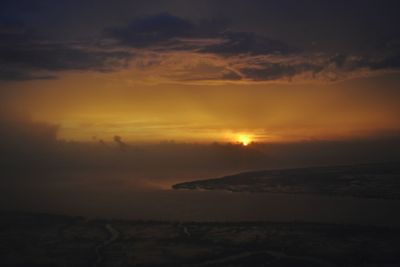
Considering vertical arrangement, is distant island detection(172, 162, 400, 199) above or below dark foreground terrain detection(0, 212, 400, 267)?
above

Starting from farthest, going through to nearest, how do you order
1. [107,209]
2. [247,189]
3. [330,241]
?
[247,189] < [107,209] < [330,241]

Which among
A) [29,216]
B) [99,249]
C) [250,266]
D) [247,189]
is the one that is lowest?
[250,266]

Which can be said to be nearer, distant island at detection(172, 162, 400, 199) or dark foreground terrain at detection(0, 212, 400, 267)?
dark foreground terrain at detection(0, 212, 400, 267)

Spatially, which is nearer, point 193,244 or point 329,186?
point 193,244

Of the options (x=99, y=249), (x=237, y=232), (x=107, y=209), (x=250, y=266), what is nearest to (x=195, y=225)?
(x=237, y=232)

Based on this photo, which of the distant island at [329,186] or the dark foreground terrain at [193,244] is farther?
the distant island at [329,186]

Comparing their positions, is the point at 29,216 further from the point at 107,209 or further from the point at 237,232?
the point at 237,232

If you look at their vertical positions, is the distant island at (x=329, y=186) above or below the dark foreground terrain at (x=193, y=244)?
above

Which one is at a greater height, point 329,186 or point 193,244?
point 329,186
